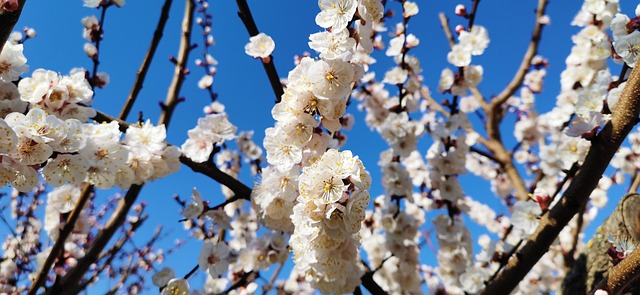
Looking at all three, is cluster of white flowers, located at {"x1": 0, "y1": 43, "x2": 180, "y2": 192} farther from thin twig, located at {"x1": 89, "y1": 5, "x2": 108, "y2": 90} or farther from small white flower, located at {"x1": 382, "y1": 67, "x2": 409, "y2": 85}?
small white flower, located at {"x1": 382, "y1": 67, "x2": 409, "y2": 85}

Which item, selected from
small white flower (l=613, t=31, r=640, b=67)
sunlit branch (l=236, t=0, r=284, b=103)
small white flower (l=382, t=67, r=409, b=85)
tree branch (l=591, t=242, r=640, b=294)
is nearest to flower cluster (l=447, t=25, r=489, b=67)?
small white flower (l=382, t=67, r=409, b=85)

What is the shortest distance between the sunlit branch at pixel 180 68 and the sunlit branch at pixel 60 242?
26.9 inches

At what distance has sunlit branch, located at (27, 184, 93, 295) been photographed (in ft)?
7.04

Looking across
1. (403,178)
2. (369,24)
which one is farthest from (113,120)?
(403,178)

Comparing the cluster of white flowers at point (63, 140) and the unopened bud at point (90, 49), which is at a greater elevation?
the unopened bud at point (90, 49)

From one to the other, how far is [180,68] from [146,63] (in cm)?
38

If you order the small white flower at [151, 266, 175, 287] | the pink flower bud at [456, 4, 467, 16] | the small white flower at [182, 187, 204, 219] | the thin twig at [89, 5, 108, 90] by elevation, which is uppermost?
the pink flower bud at [456, 4, 467, 16]

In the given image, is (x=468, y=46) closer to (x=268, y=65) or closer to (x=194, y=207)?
(x=268, y=65)

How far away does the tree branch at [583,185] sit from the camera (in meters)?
1.45

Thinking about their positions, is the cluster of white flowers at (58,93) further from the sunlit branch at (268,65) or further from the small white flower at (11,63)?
the sunlit branch at (268,65)

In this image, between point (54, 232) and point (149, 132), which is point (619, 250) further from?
point (54, 232)

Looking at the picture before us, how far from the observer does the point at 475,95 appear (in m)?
4.31

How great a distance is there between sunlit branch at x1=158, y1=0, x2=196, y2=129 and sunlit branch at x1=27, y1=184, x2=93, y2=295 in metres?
0.68

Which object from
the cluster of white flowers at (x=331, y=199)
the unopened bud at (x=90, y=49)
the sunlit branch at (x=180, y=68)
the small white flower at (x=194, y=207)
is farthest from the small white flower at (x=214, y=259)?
the unopened bud at (x=90, y=49)
